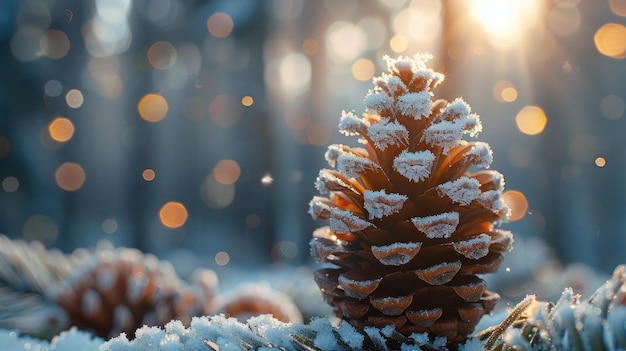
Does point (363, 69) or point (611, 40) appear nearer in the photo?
point (611, 40)

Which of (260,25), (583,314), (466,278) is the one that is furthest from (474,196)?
(260,25)

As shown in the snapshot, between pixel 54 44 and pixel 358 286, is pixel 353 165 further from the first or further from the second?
pixel 54 44

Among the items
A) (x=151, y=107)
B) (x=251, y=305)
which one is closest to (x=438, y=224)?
(x=251, y=305)

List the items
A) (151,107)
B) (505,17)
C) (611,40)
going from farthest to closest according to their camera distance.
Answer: (151,107) < (611,40) < (505,17)

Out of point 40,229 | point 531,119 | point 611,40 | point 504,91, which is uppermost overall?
point 611,40

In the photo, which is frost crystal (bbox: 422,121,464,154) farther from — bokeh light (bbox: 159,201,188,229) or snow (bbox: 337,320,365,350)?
bokeh light (bbox: 159,201,188,229)

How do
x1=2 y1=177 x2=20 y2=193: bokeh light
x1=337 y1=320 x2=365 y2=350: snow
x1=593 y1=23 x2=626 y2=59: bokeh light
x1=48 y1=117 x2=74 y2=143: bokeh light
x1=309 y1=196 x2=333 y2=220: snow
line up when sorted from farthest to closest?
x1=48 y1=117 x2=74 y2=143: bokeh light < x1=2 y1=177 x2=20 y2=193: bokeh light < x1=593 y1=23 x2=626 y2=59: bokeh light < x1=309 y1=196 x2=333 y2=220: snow < x1=337 y1=320 x2=365 y2=350: snow

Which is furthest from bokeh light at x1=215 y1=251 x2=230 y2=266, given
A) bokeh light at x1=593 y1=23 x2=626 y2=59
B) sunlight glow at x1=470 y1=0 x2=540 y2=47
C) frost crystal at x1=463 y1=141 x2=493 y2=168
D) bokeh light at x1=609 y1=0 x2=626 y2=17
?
frost crystal at x1=463 y1=141 x2=493 y2=168

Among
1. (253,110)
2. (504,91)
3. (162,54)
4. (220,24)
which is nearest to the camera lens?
(504,91)
